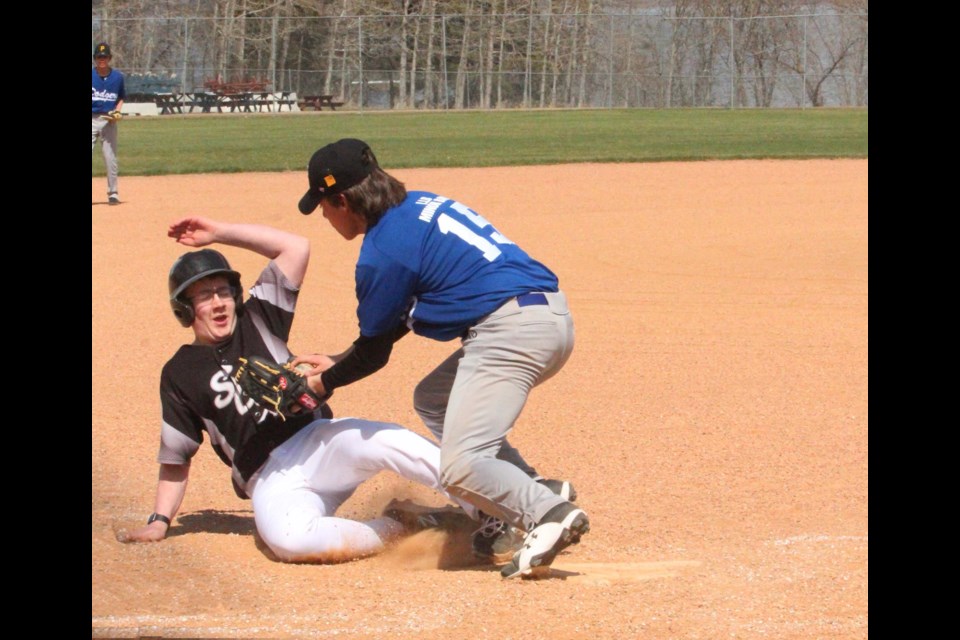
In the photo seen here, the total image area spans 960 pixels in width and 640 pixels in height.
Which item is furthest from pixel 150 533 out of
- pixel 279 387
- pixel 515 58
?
pixel 515 58

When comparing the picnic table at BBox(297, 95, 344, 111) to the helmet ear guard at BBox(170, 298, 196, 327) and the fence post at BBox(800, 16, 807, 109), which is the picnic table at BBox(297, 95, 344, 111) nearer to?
the fence post at BBox(800, 16, 807, 109)

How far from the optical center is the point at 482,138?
2509 cm

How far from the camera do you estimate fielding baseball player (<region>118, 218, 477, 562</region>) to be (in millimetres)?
4199

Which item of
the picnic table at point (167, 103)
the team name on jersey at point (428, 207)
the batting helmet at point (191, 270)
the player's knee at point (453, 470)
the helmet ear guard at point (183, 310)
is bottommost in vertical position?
the player's knee at point (453, 470)

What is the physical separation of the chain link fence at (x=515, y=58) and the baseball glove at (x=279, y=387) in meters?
37.7

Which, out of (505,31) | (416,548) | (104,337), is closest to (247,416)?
(416,548)

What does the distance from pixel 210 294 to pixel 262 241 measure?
1.00 feet

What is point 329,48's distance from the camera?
44031mm

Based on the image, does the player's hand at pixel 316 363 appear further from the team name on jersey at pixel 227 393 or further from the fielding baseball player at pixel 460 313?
the team name on jersey at pixel 227 393

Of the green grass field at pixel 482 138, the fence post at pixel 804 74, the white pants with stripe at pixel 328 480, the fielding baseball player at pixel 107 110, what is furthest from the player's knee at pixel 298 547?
the fence post at pixel 804 74

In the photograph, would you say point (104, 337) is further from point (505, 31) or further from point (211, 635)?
point (505, 31)

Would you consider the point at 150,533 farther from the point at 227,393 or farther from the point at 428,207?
the point at 428,207

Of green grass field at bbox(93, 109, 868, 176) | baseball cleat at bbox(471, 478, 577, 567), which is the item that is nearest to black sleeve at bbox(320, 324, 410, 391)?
baseball cleat at bbox(471, 478, 577, 567)

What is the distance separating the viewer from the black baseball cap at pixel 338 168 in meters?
3.95
